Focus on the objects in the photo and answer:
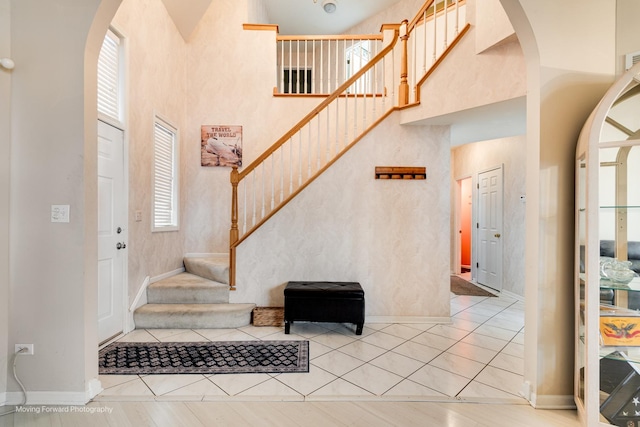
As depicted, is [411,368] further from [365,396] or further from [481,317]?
[481,317]

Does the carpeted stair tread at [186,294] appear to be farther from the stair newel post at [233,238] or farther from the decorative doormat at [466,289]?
the decorative doormat at [466,289]

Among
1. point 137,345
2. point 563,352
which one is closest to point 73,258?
point 137,345

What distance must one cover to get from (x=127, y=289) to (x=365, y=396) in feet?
8.68

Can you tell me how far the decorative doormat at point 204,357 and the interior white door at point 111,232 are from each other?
306mm

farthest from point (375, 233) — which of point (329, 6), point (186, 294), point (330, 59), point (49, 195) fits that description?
point (329, 6)

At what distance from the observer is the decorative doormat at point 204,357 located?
221 centimetres

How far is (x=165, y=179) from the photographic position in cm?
386

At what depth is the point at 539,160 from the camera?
1813 millimetres

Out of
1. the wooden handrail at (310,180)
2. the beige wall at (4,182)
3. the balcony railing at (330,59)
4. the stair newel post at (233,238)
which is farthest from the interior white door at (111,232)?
the balcony railing at (330,59)

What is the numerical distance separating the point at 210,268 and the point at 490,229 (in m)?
5.01

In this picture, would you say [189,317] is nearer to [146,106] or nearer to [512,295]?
[146,106]

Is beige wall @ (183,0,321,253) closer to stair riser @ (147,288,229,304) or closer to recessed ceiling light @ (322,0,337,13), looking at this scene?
stair riser @ (147,288,229,304)

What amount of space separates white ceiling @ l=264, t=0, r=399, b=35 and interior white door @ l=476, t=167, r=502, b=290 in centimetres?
398

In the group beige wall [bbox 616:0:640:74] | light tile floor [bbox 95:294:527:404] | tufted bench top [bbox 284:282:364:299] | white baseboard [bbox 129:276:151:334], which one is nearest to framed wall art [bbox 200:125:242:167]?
white baseboard [bbox 129:276:151:334]
